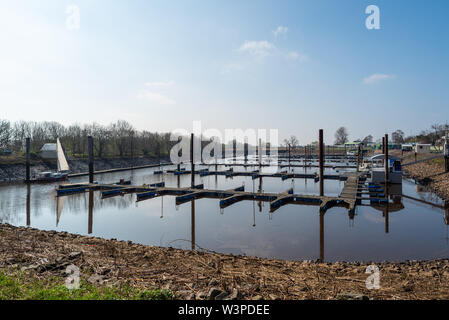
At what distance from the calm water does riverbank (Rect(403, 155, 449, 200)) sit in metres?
2.90

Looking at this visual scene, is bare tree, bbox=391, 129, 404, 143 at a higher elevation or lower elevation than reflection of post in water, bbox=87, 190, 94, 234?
higher

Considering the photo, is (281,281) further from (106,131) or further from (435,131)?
(435,131)

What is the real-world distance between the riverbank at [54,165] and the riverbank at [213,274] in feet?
122

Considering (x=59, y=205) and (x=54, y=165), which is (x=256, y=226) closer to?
(x=59, y=205)

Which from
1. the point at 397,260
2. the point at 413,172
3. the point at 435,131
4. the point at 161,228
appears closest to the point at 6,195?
the point at 161,228

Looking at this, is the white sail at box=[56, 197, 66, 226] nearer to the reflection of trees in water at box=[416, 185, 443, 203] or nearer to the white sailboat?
the white sailboat

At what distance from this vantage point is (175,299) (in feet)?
17.3

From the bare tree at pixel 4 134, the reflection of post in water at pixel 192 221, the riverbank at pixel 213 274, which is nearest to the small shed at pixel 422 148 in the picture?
the reflection of post in water at pixel 192 221

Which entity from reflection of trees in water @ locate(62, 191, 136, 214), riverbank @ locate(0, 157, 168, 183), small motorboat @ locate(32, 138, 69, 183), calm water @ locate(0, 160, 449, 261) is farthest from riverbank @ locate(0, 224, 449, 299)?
riverbank @ locate(0, 157, 168, 183)

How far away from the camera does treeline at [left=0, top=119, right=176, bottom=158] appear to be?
59156 mm

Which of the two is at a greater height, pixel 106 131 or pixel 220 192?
pixel 106 131

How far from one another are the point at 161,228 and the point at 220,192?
9.80m

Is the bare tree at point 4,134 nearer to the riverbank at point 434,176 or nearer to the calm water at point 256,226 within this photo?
the calm water at point 256,226

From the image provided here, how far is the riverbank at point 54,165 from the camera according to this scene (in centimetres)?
4066
